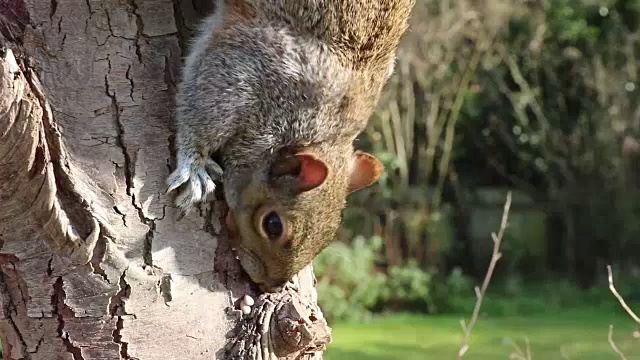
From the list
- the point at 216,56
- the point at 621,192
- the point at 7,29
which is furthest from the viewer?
the point at 621,192

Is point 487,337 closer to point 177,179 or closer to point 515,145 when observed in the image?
point 515,145

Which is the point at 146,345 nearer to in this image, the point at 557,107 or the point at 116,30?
the point at 116,30

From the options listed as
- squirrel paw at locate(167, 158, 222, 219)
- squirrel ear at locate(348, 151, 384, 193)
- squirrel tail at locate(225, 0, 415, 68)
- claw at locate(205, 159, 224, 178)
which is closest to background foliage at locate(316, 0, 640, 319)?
squirrel ear at locate(348, 151, 384, 193)

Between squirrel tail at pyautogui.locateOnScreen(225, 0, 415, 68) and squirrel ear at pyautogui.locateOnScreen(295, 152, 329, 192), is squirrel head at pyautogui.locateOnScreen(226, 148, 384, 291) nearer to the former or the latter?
squirrel ear at pyautogui.locateOnScreen(295, 152, 329, 192)

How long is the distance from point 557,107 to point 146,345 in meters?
7.13

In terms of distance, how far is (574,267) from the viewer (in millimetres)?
8273

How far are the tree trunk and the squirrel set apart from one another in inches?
5.0

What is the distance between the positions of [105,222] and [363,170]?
689mm

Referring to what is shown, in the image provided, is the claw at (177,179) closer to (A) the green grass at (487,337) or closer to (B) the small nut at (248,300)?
(B) the small nut at (248,300)

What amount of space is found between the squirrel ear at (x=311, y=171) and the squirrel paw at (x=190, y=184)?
0.17 m

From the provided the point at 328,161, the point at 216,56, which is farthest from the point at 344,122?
the point at 216,56

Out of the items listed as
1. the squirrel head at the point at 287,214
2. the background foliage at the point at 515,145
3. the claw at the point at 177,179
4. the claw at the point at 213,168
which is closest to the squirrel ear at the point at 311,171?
the squirrel head at the point at 287,214

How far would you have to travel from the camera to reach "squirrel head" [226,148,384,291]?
5.52 ft

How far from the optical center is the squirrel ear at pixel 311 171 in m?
1.75
